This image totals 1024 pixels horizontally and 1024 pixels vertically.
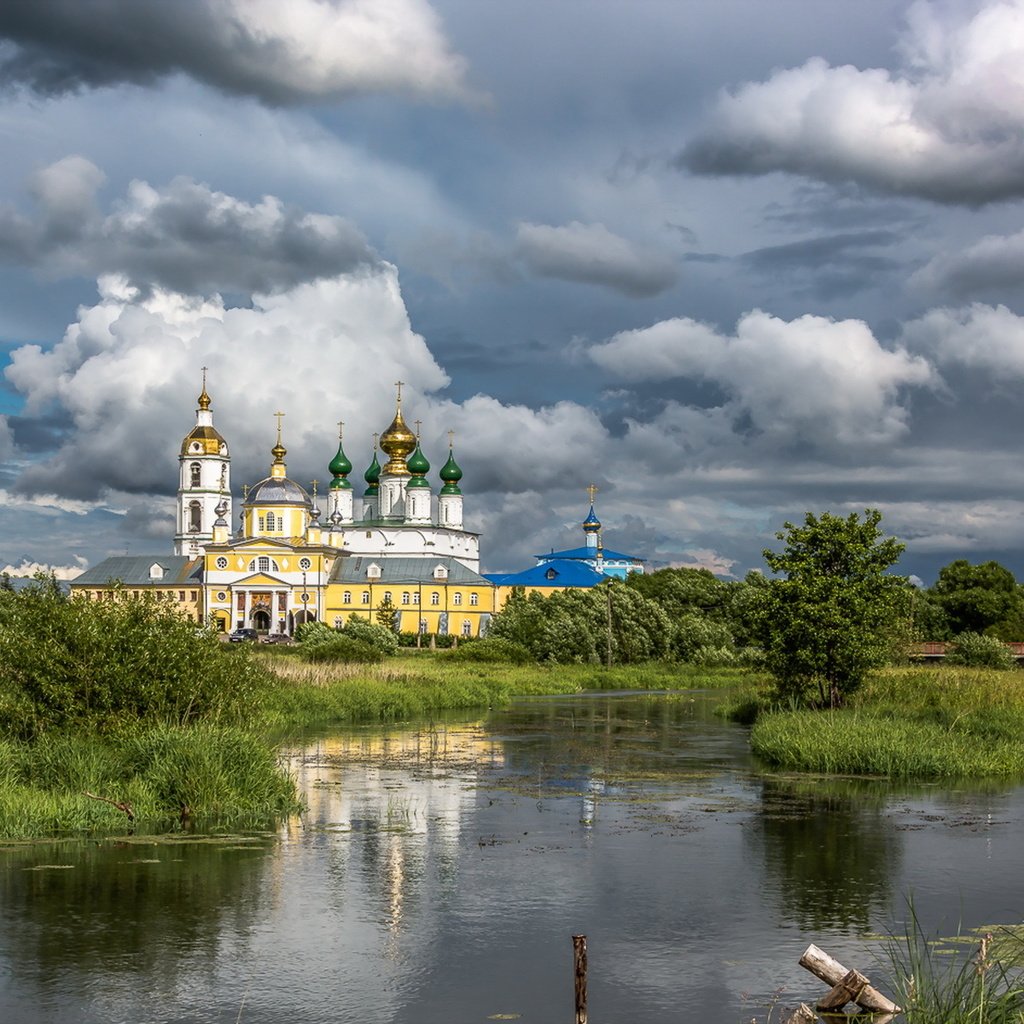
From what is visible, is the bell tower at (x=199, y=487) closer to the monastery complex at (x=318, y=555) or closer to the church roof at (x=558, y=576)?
the monastery complex at (x=318, y=555)

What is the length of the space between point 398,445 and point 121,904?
102 meters

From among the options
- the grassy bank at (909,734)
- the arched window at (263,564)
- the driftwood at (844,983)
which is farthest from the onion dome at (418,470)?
the driftwood at (844,983)

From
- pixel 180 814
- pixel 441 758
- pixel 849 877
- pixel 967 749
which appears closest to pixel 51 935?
pixel 180 814

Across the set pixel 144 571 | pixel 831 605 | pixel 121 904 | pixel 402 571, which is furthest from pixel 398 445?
pixel 121 904

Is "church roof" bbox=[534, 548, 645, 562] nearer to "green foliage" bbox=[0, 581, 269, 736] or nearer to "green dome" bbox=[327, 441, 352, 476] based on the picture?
"green dome" bbox=[327, 441, 352, 476]

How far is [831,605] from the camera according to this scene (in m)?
29.6

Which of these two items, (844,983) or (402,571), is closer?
(844,983)

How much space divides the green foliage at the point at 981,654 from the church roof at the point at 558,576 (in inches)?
2600

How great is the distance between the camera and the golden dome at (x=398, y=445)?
11531 centimetres

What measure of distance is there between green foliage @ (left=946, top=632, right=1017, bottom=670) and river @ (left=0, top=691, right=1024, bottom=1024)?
91.5 feet

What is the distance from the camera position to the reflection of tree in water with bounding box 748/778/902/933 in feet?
46.8

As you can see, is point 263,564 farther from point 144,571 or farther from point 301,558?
point 144,571

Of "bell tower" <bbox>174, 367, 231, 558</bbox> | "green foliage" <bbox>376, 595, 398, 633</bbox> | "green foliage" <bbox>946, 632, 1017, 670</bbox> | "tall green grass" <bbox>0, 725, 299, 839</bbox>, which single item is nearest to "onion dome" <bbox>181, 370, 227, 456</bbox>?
"bell tower" <bbox>174, 367, 231, 558</bbox>

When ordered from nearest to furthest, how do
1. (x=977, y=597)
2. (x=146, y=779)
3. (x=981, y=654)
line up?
(x=146, y=779) → (x=981, y=654) → (x=977, y=597)
